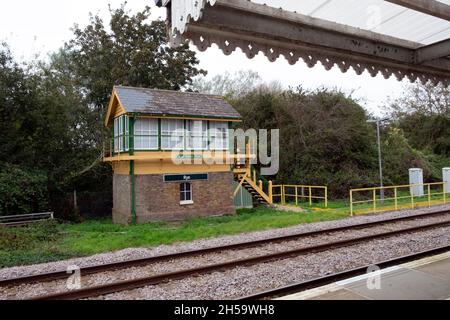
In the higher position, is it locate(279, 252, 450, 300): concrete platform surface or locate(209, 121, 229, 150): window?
locate(209, 121, 229, 150): window

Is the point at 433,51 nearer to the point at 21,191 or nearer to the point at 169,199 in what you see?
the point at 169,199

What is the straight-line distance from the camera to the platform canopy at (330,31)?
3771 mm

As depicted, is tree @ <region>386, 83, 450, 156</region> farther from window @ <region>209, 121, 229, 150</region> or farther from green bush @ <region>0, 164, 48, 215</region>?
green bush @ <region>0, 164, 48, 215</region>

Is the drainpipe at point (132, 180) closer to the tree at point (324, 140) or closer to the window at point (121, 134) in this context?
the window at point (121, 134)

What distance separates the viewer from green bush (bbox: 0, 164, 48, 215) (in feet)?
55.3

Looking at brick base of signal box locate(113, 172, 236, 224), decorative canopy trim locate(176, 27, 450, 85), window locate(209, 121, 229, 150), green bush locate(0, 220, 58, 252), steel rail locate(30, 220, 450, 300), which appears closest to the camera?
decorative canopy trim locate(176, 27, 450, 85)

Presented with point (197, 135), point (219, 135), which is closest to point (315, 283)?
point (197, 135)

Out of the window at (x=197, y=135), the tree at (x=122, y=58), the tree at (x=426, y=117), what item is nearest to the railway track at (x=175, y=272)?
the window at (x=197, y=135)

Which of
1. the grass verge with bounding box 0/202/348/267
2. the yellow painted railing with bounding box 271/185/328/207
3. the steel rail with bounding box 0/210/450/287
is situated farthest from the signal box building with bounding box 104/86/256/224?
the steel rail with bounding box 0/210/450/287

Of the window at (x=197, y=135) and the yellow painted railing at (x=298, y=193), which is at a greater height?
the window at (x=197, y=135)

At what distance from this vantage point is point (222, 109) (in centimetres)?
1927

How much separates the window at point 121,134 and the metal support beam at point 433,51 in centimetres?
1301
